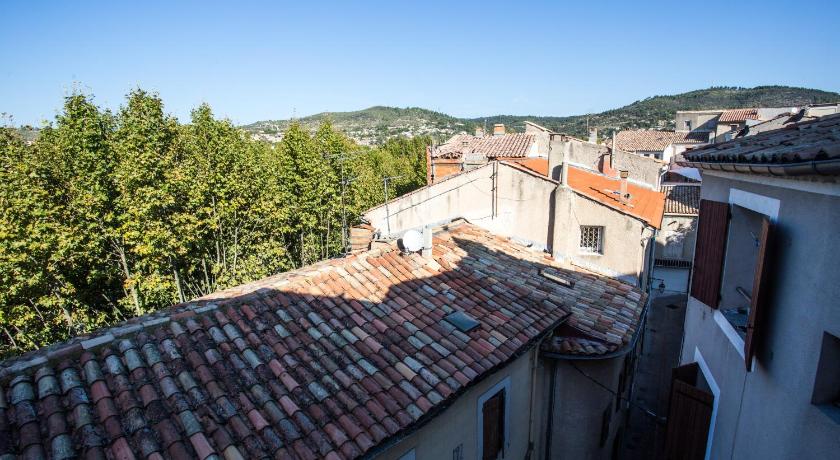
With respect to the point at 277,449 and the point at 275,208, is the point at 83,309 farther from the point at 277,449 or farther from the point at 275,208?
the point at 277,449

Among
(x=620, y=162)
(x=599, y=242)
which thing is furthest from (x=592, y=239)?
(x=620, y=162)

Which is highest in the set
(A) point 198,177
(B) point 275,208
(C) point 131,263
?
(A) point 198,177

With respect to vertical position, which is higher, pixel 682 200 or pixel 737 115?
pixel 737 115

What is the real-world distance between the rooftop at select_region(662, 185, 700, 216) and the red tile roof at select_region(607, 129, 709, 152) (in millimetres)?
24815

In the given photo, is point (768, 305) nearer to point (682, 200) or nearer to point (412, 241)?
point (412, 241)

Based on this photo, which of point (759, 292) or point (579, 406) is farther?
point (579, 406)

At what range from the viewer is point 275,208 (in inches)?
787

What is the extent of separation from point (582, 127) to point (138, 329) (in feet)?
391

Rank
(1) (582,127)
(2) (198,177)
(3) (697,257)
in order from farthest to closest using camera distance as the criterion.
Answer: (1) (582,127) < (2) (198,177) < (3) (697,257)

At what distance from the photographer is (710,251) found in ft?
21.9

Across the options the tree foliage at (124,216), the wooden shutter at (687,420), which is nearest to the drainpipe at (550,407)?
the wooden shutter at (687,420)

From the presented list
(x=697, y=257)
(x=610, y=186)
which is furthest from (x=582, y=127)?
(x=697, y=257)

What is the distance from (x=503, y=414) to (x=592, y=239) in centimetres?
1023

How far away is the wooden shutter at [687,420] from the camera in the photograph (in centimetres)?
689
